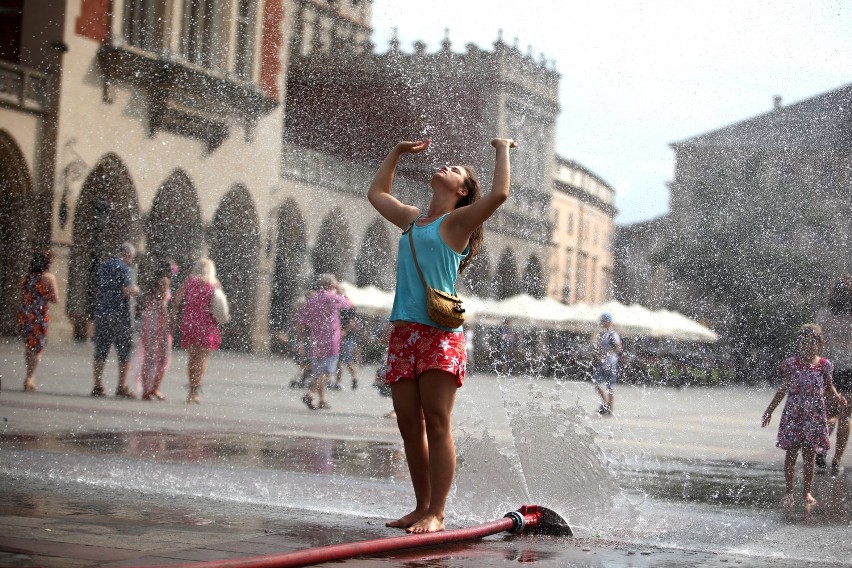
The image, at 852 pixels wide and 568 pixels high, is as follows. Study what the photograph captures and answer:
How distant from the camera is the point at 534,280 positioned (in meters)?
5.48

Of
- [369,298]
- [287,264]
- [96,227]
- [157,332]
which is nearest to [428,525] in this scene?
[369,298]

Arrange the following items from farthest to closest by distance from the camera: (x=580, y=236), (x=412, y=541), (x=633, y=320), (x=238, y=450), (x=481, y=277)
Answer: (x=238, y=450) < (x=481, y=277) < (x=580, y=236) < (x=633, y=320) < (x=412, y=541)

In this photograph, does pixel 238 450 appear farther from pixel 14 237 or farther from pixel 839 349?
pixel 839 349

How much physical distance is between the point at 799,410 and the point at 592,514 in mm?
880

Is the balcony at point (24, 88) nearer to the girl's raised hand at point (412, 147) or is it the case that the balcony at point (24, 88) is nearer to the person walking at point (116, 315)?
the person walking at point (116, 315)

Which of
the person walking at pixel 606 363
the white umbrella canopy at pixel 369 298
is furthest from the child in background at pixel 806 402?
the white umbrella canopy at pixel 369 298

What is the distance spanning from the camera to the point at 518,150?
5.57m

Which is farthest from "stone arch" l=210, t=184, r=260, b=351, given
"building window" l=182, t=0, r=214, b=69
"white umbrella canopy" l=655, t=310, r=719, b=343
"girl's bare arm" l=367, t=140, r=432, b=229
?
"white umbrella canopy" l=655, t=310, r=719, b=343

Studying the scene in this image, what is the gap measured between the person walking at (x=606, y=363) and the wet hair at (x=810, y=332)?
682 mm

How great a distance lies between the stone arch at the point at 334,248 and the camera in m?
6.11

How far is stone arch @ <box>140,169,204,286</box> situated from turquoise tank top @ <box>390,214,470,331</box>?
2214 millimetres

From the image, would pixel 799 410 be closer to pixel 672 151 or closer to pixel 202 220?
pixel 672 151

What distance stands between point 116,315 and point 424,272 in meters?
2.70

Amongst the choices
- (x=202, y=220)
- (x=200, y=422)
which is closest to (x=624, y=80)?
(x=202, y=220)
